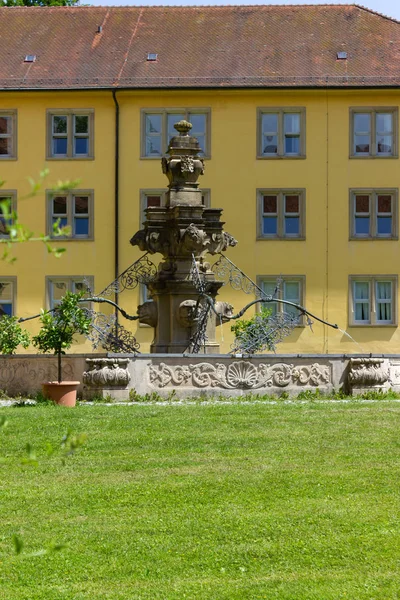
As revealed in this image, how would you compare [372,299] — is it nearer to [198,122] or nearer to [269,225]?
[269,225]

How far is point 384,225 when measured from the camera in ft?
128

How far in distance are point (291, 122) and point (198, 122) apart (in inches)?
113

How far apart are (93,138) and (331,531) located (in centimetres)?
3083

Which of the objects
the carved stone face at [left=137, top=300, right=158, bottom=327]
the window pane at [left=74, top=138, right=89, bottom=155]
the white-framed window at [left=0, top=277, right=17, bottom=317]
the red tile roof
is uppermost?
the red tile roof

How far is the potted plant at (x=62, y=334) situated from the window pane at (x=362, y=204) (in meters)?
20.3

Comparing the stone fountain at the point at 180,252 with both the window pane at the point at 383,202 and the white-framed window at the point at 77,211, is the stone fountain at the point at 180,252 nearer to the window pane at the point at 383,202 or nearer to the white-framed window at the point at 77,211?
the white-framed window at the point at 77,211

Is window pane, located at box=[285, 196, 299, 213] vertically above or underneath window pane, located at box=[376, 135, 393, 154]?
underneath

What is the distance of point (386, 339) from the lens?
127 feet

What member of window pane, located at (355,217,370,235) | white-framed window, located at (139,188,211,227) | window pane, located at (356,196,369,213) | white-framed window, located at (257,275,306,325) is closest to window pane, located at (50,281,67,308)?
white-framed window, located at (139,188,211,227)

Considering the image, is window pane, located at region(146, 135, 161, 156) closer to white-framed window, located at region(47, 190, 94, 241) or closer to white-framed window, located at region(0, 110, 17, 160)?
white-framed window, located at region(47, 190, 94, 241)

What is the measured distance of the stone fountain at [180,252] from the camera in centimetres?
2083

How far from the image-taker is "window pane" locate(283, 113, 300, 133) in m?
39.2

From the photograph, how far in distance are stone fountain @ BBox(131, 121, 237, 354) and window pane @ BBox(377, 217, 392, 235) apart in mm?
18204

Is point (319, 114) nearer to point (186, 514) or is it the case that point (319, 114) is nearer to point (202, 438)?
point (202, 438)
